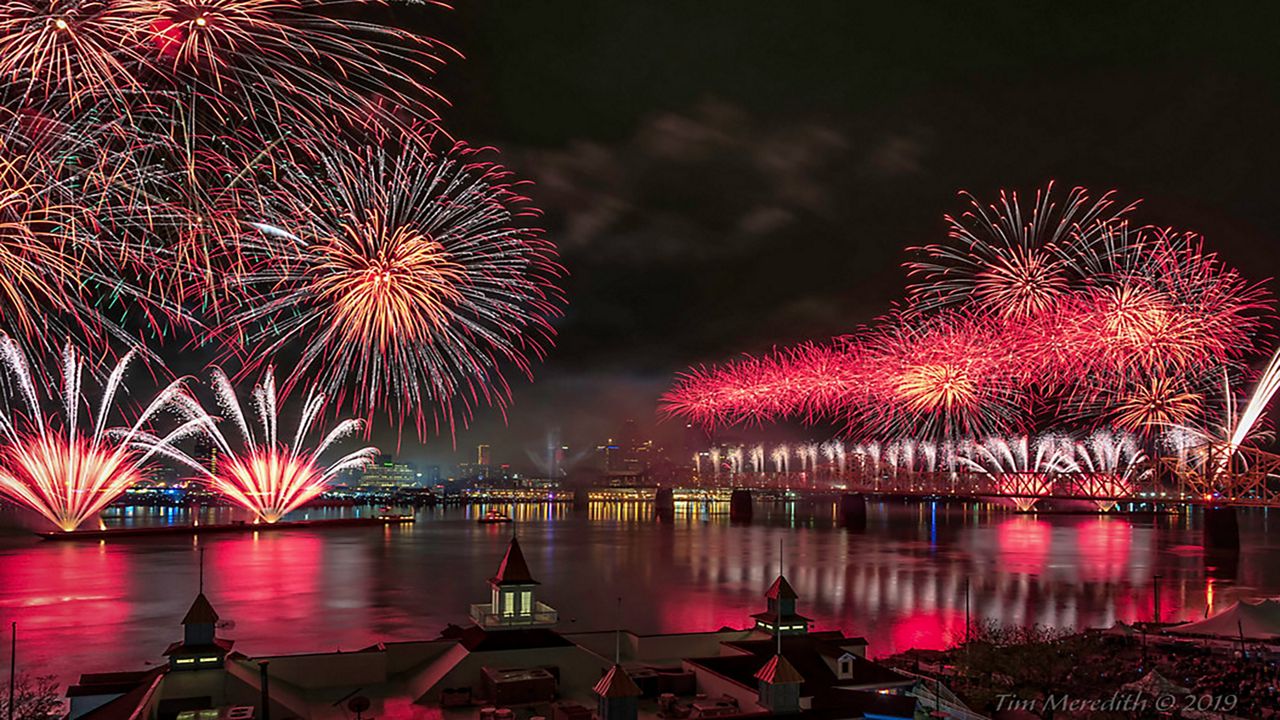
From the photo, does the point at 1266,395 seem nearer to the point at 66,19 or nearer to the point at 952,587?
the point at 952,587

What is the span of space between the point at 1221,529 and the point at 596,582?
63492mm

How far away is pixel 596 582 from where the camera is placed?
77500 mm

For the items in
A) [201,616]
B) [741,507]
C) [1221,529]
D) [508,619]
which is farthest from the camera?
[741,507]

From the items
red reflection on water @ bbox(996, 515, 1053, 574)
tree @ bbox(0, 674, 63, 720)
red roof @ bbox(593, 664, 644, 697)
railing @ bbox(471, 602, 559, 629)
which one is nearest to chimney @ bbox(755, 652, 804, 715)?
red roof @ bbox(593, 664, 644, 697)

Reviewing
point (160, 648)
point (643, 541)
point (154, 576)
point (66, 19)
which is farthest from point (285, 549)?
point (66, 19)

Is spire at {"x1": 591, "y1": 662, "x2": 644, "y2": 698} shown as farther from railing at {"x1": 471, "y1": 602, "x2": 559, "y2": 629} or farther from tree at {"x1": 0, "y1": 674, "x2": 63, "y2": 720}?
tree at {"x1": 0, "y1": 674, "x2": 63, "y2": 720}

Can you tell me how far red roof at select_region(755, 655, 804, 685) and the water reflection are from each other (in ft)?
83.4

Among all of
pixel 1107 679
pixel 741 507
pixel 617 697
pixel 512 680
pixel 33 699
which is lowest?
pixel 741 507

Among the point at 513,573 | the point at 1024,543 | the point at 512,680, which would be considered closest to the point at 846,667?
the point at 512,680

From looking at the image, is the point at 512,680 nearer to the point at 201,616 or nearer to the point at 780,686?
the point at 780,686

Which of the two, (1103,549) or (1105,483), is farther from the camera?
(1105,483)

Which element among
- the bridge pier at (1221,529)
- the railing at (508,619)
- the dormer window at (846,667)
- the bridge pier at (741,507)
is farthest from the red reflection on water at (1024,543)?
the railing at (508,619)

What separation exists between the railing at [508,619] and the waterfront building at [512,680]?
4cm

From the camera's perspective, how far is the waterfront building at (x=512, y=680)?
2306cm
